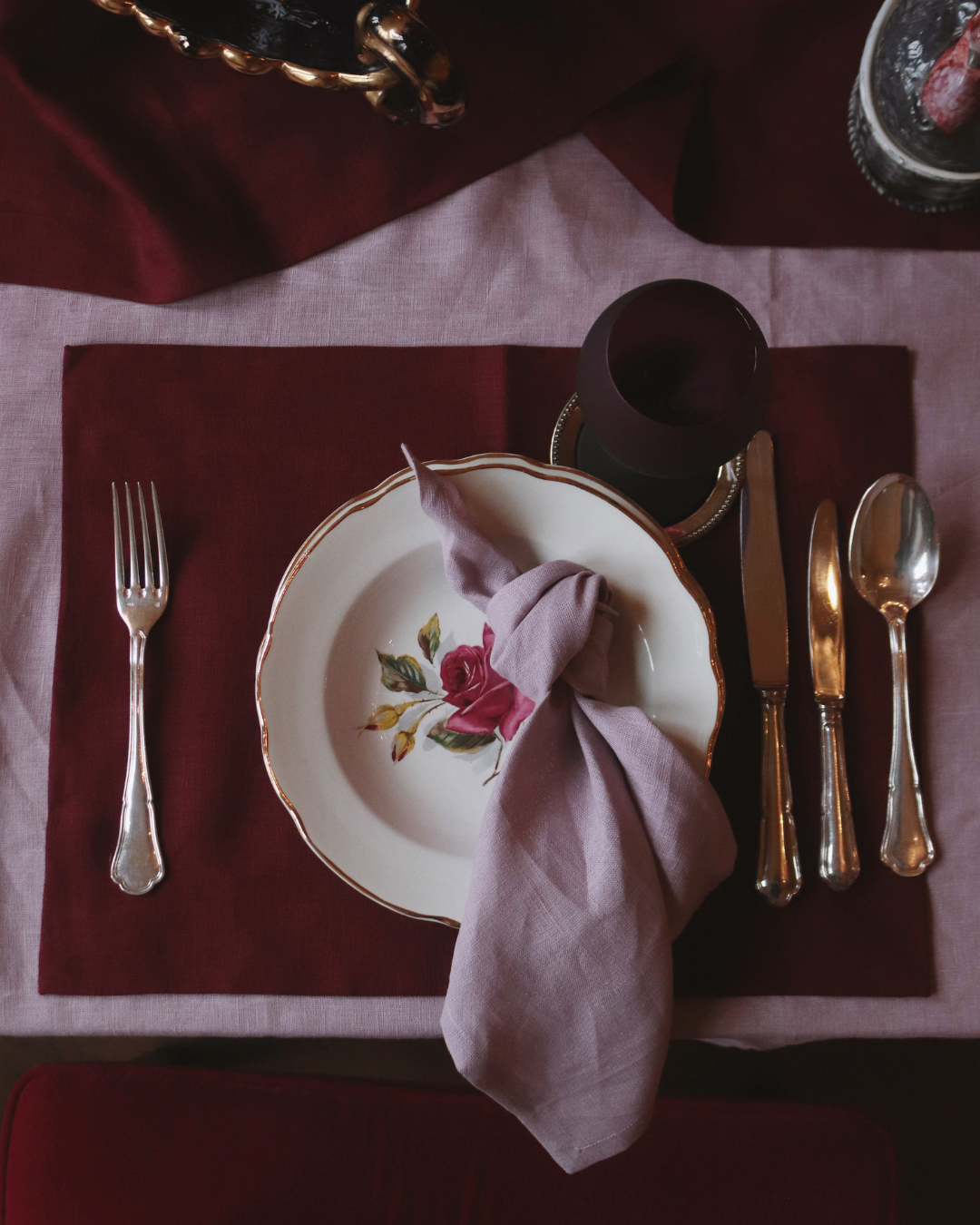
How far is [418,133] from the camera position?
0.52 m

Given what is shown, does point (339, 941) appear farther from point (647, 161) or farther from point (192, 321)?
point (647, 161)

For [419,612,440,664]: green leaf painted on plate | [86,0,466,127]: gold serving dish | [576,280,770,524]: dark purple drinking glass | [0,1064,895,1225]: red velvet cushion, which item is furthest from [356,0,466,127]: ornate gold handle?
[0,1064,895,1225]: red velvet cushion

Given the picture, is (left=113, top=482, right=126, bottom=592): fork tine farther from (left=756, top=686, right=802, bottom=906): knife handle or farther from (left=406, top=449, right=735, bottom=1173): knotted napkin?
(left=756, top=686, right=802, bottom=906): knife handle

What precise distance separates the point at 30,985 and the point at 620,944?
33 centimetres

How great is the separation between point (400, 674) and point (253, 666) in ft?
0.29

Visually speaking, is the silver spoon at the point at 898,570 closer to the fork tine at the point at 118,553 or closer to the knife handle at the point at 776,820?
the knife handle at the point at 776,820

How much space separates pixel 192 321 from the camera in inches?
20.3

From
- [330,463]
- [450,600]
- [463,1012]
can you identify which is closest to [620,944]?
[463,1012]

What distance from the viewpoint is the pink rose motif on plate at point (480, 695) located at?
447 mm

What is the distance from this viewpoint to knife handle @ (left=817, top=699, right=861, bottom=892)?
1.49 ft

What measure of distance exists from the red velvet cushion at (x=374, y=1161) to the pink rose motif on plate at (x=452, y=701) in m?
0.31

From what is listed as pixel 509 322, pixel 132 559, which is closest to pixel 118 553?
pixel 132 559

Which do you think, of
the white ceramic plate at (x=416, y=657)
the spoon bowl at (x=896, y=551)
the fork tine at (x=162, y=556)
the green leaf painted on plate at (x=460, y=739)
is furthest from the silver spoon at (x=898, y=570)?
the fork tine at (x=162, y=556)

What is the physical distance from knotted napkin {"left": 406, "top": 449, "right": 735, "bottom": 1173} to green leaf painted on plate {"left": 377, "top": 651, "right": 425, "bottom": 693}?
0.20 ft
